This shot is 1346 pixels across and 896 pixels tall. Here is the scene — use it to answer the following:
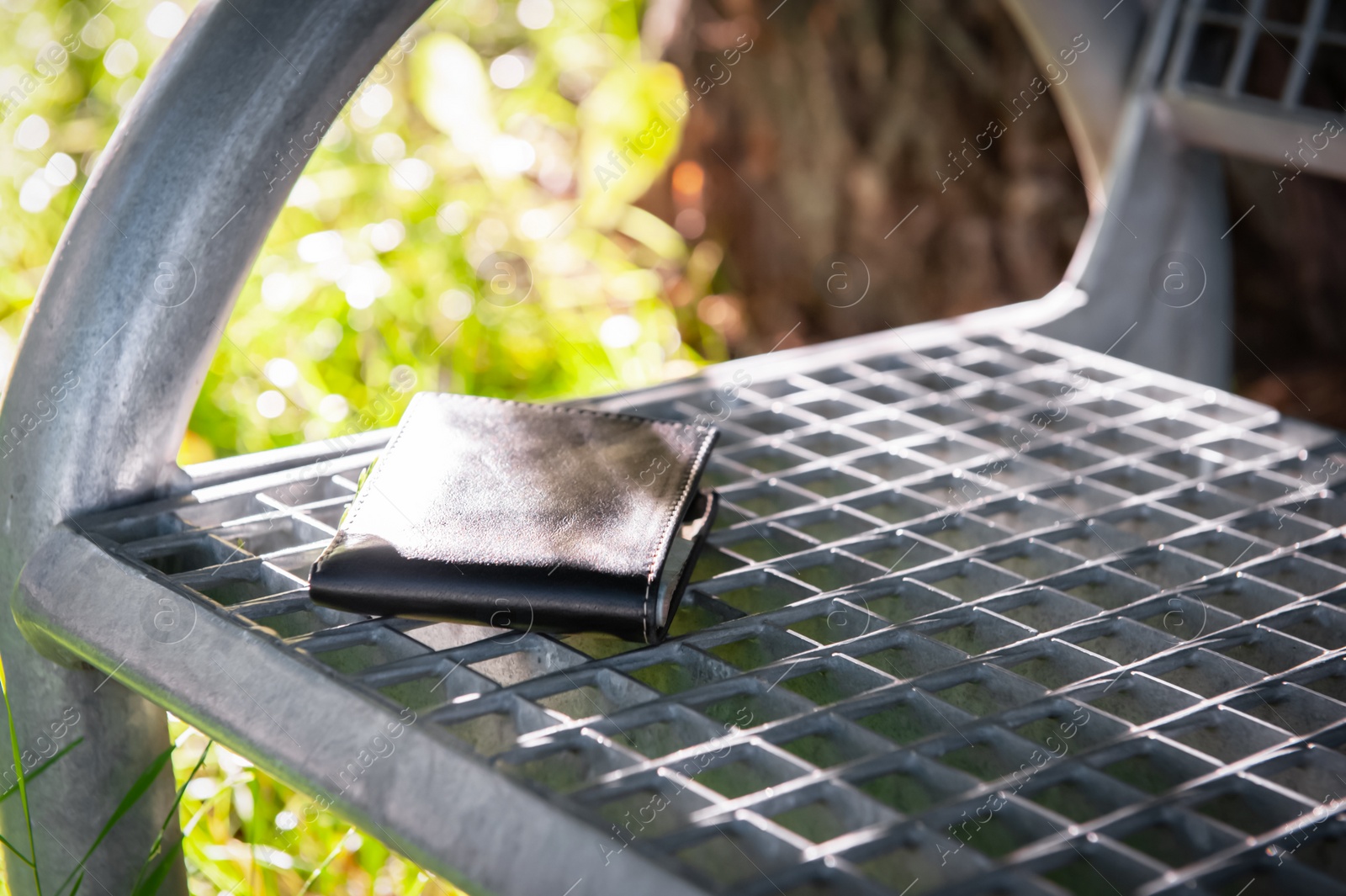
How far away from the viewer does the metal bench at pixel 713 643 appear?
1.86 feet

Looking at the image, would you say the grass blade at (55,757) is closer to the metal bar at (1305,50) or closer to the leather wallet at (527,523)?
the leather wallet at (527,523)

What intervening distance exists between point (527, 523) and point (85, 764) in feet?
0.99

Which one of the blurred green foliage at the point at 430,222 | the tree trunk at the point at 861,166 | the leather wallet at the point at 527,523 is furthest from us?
the tree trunk at the point at 861,166

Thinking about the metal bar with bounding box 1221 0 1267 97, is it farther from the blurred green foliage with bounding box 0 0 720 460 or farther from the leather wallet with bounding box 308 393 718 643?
the blurred green foliage with bounding box 0 0 720 460

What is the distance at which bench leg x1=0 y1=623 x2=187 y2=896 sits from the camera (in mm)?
764

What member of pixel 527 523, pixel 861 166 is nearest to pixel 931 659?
pixel 527 523

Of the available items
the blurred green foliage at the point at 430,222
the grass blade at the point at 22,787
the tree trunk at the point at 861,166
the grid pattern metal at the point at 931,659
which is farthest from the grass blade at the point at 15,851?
the tree trunk at the point at 861,166

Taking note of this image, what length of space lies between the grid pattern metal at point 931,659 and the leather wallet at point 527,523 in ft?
0.09

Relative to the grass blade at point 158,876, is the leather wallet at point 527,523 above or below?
above

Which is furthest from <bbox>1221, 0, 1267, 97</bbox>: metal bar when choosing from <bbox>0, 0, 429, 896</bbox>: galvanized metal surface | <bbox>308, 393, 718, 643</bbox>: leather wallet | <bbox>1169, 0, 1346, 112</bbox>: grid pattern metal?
<bbox>0, 0, 429, 896</bbox>: galvanized metal surface

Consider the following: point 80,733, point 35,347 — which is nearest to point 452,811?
point 80,733

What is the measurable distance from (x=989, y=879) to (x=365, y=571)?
1.25 ft

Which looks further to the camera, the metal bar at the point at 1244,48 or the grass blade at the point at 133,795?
the metal bar at the point at 1244,48

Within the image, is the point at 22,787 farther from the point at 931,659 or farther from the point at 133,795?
the point at 931,659
